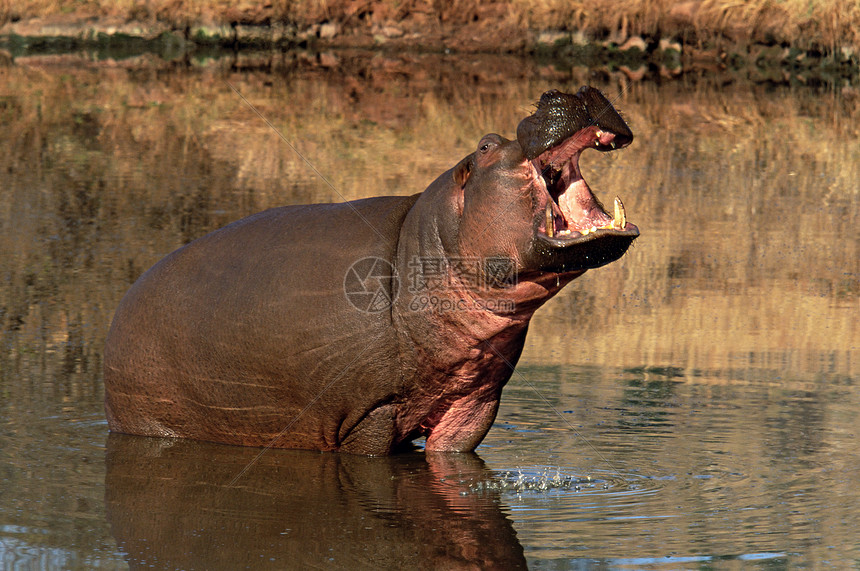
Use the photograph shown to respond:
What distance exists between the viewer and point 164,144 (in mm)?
18938

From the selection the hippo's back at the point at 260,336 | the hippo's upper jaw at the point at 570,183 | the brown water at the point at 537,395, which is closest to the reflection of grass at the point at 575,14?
the brown water at the point at 537,395

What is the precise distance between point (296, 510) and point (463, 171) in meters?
1.74

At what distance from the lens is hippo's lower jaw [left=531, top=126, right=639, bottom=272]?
6008 millimetres

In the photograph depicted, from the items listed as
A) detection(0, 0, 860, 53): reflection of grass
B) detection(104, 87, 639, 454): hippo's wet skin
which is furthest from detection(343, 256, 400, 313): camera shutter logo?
detection(0, 0, 860, 53): reflection of grass

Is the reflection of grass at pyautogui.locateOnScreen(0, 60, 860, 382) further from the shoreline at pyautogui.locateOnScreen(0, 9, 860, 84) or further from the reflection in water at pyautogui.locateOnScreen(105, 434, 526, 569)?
the shoreline at pyautogui.locateOnScreen(0, 9, 860, 84)

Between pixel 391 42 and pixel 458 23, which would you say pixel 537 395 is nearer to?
pixel 458 23

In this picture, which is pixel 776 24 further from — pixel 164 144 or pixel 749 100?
pixel 164 144

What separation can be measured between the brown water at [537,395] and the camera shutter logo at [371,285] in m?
0.82

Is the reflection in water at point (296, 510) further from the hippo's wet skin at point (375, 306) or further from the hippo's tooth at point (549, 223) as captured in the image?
the hippo's tooth at point (549, 223)

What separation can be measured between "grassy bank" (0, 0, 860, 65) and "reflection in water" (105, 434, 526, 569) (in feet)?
80.1

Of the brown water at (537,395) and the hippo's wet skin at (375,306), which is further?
the hippo's wet skin at (375,306)

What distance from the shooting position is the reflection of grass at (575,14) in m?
28.8

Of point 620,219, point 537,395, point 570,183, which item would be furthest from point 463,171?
point 537,395

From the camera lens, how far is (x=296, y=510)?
20.1 ft
